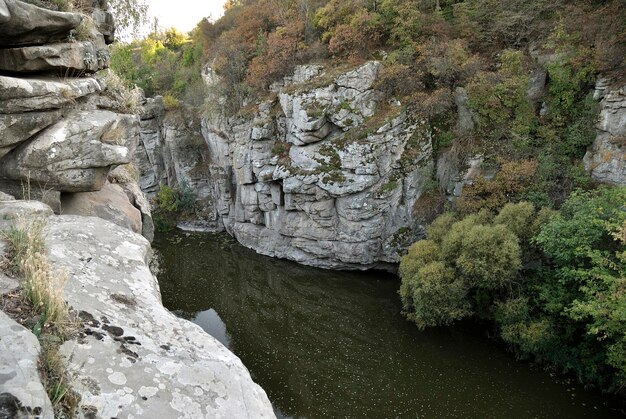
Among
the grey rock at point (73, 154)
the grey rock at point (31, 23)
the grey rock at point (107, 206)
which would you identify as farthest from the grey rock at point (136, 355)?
the grey rock at point (31, 23)

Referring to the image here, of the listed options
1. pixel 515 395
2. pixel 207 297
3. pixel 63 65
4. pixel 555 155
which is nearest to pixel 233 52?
pixel 207 297

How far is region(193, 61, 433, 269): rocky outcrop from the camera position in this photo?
23188 mm

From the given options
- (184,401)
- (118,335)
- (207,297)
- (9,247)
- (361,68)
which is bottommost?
(207,297)

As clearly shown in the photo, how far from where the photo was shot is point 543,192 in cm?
1755

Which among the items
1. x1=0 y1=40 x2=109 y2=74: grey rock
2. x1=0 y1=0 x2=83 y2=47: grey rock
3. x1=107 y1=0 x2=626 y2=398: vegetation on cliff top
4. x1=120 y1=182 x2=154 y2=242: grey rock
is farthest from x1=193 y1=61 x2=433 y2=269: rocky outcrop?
x1=0 y1=0 x2=83 y2=47: grey rock

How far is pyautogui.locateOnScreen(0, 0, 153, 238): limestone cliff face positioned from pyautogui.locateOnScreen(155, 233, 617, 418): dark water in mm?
10143

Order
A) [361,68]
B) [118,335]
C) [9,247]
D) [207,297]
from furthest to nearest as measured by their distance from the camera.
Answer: [361,68] → [207,297] → [9,247] → [118,335]

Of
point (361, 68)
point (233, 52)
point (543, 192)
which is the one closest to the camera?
point (543, 192)

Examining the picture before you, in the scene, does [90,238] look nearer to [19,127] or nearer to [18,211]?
[18,211]

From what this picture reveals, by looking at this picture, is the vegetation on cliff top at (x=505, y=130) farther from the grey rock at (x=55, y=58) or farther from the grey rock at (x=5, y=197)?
the grey rock at (x=5, y=197)

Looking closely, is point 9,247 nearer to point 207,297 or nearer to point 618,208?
point 618,208

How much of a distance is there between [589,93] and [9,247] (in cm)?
2280

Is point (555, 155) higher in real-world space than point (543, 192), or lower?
higher

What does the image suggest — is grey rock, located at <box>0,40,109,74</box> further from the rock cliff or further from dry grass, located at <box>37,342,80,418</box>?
dry grass, located at <box>37,342,80,418</box>
